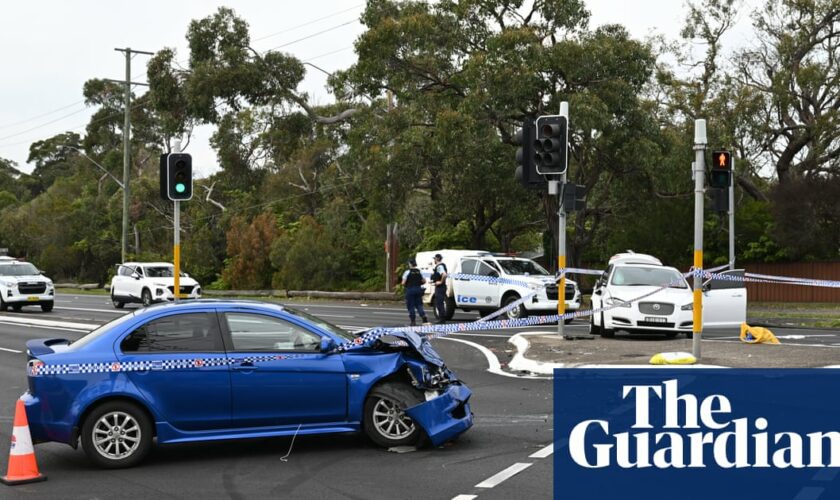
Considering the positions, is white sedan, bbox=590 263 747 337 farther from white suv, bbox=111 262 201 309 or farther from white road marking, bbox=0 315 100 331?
white suv, bbox=111 262 201 309

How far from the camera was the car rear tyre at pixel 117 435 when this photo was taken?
8062 mm

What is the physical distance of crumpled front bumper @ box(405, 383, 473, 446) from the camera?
27.7 feet

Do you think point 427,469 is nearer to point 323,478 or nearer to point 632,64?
point 323,478

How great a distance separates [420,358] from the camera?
8773 mm

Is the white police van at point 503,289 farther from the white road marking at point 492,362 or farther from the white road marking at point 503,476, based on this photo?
the white road marking at point 503,476

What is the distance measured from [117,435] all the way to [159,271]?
27.4 meters

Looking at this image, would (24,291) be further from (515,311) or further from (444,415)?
(444,415)

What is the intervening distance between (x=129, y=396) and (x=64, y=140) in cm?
9872

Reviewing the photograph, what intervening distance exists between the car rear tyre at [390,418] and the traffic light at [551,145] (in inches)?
353

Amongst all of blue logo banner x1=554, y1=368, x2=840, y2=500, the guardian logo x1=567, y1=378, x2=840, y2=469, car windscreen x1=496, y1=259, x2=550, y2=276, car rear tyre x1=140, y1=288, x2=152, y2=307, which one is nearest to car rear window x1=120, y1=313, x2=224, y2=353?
blue logo banner x1=554, y1=368, x2=840, y2=500

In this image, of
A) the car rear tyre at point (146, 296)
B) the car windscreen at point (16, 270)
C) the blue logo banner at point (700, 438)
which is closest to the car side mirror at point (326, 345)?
the blue logo banner at point (700, 438)

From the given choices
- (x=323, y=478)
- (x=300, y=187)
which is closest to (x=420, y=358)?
(x=323, y=478)

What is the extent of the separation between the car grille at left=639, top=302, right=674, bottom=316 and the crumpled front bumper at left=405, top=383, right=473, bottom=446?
1044 cm

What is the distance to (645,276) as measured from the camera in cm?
2005
